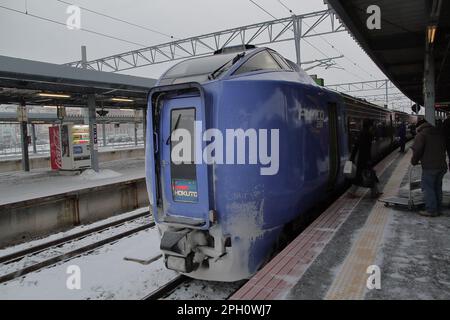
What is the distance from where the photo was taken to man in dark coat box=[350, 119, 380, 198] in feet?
24.3

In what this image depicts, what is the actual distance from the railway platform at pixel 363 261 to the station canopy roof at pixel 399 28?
4.34 m

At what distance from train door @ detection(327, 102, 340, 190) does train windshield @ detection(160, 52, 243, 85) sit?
8.23ft

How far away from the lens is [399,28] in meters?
9.66

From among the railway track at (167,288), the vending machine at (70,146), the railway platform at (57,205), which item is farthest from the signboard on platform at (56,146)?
the railway track at (167,288)

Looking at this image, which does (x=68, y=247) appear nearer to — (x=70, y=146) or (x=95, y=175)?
(x=95, y=175)

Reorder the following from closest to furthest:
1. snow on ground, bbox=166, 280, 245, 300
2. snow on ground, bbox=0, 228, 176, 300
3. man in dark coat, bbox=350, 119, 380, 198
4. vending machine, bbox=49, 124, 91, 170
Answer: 1. snow on ground, bbox=166, 280, 245, 300
2. snow on ground, bbox=0, 228, 176, 300
3. man in dark coat, bbox=350, 119, 380, 198
4. vending machine, bbox=49, 124, 91, 170

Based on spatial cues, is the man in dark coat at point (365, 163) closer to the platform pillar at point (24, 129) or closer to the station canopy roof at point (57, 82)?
the station canopy roof at point (57, 82)

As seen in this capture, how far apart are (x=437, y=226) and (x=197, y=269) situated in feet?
11.9

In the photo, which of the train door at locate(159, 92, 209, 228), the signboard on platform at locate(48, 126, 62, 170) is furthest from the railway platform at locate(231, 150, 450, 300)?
the signboard on platform at locate(48, 126, 62, 170)

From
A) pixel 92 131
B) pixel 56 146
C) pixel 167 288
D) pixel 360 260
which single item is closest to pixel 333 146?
pixel 360 260

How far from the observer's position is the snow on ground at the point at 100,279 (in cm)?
521

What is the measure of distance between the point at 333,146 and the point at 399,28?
16.8ft

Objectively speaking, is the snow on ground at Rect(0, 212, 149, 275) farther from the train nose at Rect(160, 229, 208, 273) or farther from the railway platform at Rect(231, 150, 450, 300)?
the railway platform at Rect(231, 150, 450, 300)

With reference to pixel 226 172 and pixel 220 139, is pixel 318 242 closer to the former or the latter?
pixel 226 172
